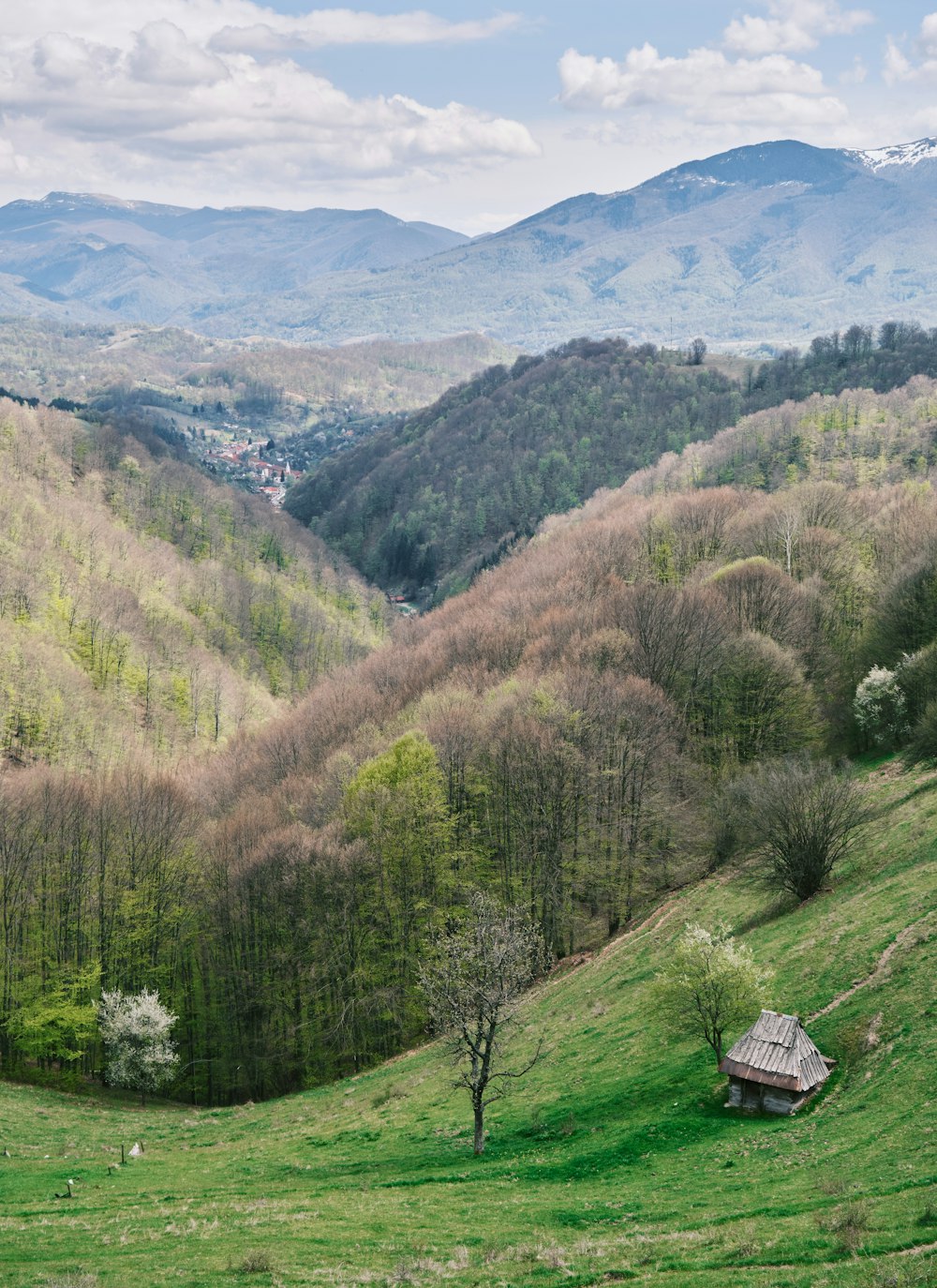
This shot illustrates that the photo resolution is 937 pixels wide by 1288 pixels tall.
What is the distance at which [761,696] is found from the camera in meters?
67.3

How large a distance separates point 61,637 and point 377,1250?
120m

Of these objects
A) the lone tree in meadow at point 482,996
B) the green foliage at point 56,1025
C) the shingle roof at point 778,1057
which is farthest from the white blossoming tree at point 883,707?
the green foliage at point 56,1025

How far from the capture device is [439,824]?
193 feet

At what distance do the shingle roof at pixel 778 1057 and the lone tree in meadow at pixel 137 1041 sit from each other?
1346 inches

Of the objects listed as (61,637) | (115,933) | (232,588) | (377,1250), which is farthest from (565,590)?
(232,588)

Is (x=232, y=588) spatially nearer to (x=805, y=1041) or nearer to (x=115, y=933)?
(x=115, y=933)

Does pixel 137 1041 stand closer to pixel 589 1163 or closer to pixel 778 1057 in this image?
pixel 589 1163

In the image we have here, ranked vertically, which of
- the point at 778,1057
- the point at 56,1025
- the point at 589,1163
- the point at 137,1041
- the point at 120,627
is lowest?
the point at 137,1041

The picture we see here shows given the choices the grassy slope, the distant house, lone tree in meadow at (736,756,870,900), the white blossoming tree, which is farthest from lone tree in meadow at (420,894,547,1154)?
the white blossoming tree

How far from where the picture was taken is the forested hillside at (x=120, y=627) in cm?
11325

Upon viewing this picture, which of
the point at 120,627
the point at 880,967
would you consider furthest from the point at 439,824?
the point at 120,627

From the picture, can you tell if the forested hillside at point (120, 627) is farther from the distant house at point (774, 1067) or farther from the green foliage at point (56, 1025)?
the distant house at point (774, 1067)

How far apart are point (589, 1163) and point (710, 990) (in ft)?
20.7

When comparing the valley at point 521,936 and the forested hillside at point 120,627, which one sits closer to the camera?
the valley at point 521,936
